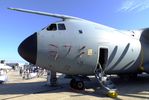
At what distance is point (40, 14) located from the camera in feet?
43.3

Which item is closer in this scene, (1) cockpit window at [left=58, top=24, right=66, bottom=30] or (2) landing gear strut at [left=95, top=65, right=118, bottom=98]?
(2) landing gear strut at [left=95, top=65, right=118, bottom=98]

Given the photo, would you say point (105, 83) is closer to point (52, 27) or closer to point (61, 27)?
point (61, 27)

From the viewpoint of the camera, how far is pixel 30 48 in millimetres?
11602

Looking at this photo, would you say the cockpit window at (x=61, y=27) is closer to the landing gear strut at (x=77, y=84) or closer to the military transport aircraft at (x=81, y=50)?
the military transport aircraft at (x=81, y=50)

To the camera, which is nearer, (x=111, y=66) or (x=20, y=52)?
(x=20, y=52)

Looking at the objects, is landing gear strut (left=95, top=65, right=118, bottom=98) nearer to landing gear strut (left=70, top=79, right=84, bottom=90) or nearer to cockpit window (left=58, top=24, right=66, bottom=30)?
landing gear strut (left=70, top=79, right=84, bottom=90)

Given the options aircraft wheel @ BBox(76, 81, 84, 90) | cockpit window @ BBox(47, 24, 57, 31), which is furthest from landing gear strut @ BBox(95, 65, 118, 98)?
cockpit window @ BBox(47, 24, 57, 31)

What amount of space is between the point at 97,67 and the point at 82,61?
1.27 metres

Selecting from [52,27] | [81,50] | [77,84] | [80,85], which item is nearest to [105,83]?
[80,85]

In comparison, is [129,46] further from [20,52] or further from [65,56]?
[20,52]

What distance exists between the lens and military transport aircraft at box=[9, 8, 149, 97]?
11.8 metres

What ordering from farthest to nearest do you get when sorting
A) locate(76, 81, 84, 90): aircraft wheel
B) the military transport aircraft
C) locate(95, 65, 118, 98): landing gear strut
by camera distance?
locate(76, 81, 84, 90): aircraft wheel → the military transport aircraft → locate(95, 65, 118, 98): landing gear strut

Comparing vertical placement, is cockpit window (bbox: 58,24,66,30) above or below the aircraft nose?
above

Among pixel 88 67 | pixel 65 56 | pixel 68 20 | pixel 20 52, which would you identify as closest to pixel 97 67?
pixel 88 67
